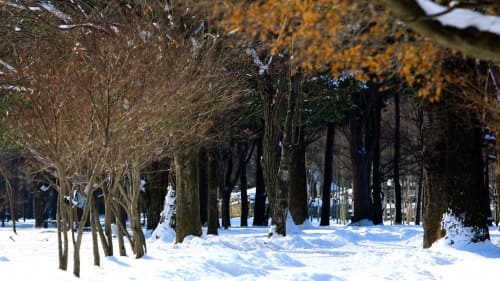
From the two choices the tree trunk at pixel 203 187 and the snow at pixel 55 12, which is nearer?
the snow at pixel 55 12

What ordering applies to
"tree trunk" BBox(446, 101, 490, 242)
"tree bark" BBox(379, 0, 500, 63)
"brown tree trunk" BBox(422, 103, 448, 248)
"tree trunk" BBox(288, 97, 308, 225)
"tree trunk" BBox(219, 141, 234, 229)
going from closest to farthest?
1. "tree bark" BBox(379, 0, 500, 63)
2. "tree trunk" BBox(446, 101, 490, 242)
3. "brown tree trunk" BBox(422, 103, 448, 248)
4. "tree trunk" BBox(288, 97, 308, 225)
5. "tree trunk" BBox(219, 141, 234, 229)

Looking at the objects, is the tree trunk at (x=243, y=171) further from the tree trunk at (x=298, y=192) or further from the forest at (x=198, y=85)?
the forest at (x=198, y=85)

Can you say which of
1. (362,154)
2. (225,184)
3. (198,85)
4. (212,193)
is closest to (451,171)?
(198,85)

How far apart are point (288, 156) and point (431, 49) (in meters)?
12.4

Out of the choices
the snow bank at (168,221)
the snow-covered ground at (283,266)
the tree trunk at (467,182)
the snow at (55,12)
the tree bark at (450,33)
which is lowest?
the snow-covered ground at (283,266)

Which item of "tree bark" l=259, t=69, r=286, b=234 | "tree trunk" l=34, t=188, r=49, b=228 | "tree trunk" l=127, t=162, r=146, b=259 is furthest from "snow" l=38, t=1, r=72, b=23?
"tree trunk" l=34, t=188, r=49, b=228

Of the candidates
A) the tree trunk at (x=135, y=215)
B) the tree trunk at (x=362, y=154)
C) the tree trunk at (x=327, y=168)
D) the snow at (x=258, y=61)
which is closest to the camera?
the tree trunk at (x=135, y=215)

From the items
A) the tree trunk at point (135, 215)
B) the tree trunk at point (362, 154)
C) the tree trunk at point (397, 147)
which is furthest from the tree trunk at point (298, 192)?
the tree trunk at point (135, 215)

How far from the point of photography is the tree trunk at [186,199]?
18031 millimetres

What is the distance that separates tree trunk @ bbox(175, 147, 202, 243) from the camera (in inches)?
710

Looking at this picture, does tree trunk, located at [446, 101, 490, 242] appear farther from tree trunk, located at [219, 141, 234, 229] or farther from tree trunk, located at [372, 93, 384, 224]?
tree trunk, located at [219, 141, 234, 229]

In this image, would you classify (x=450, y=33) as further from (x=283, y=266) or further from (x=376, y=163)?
(x=376, y=163)

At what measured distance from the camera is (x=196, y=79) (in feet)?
48.3

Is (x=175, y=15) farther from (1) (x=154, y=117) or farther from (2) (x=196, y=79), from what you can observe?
(1) (x=154, y=117)
